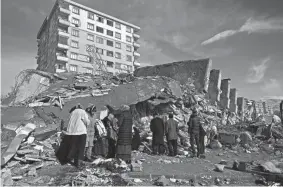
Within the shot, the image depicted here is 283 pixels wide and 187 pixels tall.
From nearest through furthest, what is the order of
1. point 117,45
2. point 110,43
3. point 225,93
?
1. point 225,93
2. point 110,43
3. point 117,45

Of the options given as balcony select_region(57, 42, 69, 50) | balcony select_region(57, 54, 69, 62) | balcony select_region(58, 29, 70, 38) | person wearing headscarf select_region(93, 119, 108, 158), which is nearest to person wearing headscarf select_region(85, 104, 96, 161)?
person wearing headscarf select_region(93, 119, 108, 158)

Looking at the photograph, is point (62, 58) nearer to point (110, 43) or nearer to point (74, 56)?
point (74, 56)

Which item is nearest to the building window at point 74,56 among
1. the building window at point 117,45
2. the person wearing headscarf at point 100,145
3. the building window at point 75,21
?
the building window at point 75,21

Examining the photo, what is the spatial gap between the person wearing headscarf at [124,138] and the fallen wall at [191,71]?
9.48 m

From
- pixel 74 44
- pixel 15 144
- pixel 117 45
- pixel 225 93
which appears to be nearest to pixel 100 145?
pixel 15 144

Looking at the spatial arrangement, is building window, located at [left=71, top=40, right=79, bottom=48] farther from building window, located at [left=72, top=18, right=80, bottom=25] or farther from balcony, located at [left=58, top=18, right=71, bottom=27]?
building window, located at [left=72, top=18, right=80, bottom=25]

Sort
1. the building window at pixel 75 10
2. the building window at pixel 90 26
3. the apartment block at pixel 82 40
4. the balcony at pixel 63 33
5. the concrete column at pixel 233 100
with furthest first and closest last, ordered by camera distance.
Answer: the building window at pixel 90 26 → the building window at pixel 75 10 → the apartment block at pixel 82 40 → the balcony at pixel 63 33 → the concrete column at pixel 233 100

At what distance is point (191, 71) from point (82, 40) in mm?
25925

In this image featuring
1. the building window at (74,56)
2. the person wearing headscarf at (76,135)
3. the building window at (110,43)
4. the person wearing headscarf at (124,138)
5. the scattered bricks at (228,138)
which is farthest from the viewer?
the building window at (110,43)

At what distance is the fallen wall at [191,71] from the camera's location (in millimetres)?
13688

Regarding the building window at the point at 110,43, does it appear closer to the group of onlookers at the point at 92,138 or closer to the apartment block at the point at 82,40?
the apartment block at the point at 82,40

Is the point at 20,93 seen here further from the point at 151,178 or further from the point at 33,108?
the point at 151,178

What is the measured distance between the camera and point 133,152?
650 cm

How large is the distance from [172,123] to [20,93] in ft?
21.8
